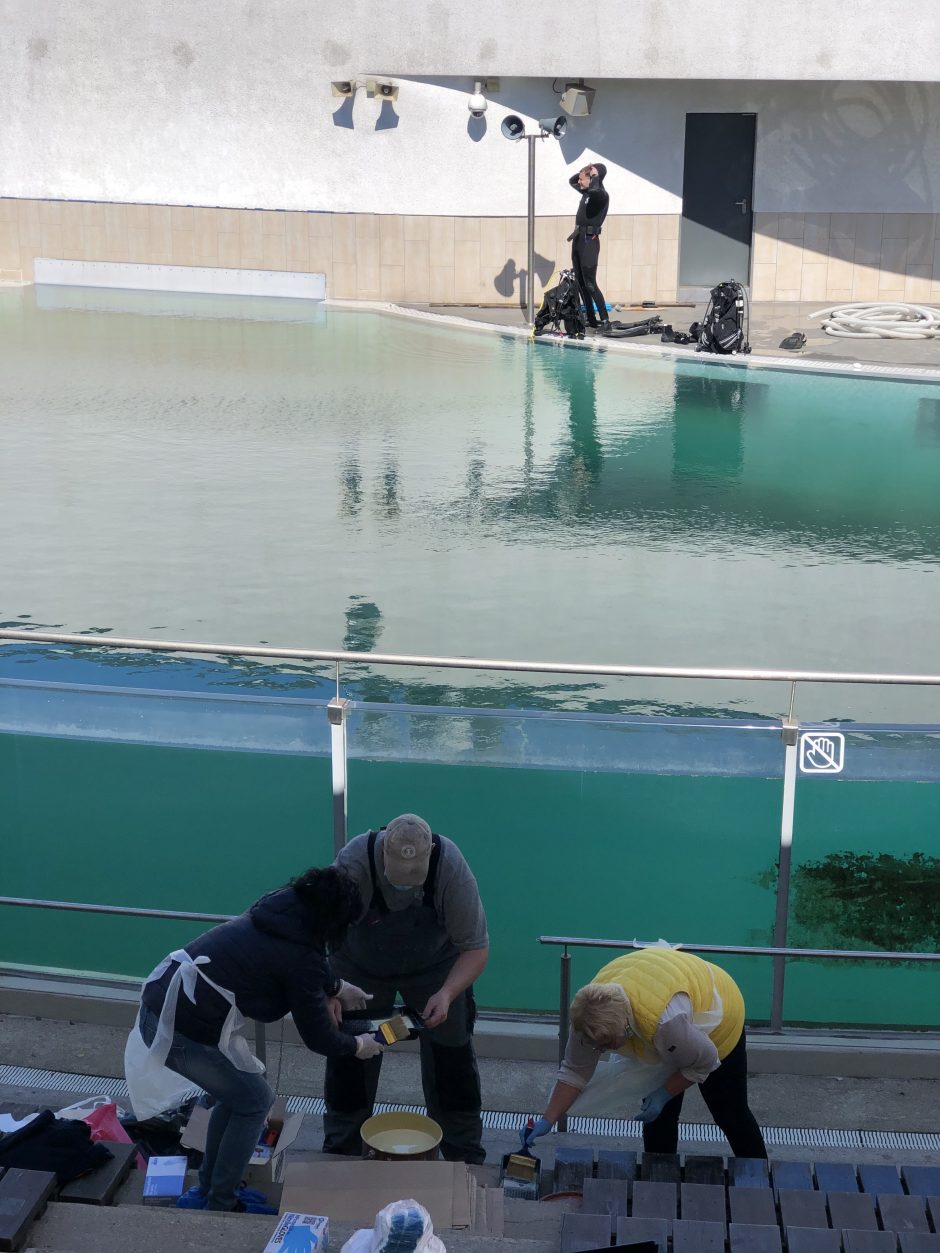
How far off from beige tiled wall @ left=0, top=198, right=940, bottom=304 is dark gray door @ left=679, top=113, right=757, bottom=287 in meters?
0.22

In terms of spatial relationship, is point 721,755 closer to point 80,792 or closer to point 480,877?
point 480,877

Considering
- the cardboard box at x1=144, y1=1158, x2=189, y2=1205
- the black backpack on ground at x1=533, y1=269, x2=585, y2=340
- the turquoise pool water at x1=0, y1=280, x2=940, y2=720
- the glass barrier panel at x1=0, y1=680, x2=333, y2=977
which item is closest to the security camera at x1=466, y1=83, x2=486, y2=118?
the black backpack on ground at x1=533, y1=269, x2=585, y2=340

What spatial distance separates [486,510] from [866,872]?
5.56m

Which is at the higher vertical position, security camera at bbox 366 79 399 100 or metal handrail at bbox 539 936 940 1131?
security camera at bbox 366 79 399 100

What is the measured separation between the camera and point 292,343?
16.1 metres

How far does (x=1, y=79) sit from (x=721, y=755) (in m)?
17.5

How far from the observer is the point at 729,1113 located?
3854 mm

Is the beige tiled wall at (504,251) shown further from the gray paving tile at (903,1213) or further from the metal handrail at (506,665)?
the gray paving tile at (903,1213)

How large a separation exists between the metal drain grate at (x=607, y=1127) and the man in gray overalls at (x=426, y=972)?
128 mm

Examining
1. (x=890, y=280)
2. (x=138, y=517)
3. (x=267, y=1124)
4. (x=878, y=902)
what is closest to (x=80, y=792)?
(x=267, y=1124)

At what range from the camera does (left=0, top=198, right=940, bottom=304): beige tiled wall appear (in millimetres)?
18125

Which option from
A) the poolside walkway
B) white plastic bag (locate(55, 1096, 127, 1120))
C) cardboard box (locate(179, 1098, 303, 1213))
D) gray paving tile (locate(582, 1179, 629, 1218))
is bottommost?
cardboard box (locate(179, 1098, 303, 1213))

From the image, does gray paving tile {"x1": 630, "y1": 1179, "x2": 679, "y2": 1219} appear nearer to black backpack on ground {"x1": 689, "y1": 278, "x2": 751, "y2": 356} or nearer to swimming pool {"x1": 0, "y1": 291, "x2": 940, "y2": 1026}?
swimming pool {"x1": 0, "y1": 291, "x2": 940, "y2": 1026}

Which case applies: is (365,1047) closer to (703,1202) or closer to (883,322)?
(703,1202)
